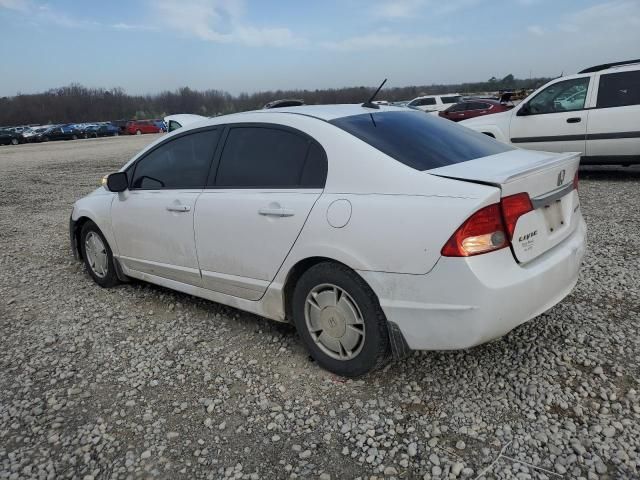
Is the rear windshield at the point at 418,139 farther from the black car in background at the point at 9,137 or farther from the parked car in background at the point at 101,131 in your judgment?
the parked car in background at the point at 101,131

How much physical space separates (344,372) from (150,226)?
199cm

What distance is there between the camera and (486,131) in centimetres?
926

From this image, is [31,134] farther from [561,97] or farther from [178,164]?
[178,164]

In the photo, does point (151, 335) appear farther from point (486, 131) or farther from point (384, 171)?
point (486, 131)

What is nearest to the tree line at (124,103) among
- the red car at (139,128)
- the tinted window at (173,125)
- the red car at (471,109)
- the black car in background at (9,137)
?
the red car at (139,128)

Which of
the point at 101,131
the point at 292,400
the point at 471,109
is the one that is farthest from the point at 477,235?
the point at 101,131

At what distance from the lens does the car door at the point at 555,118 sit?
27.2 feet

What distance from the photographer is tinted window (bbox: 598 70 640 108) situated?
Answer: 7.83m

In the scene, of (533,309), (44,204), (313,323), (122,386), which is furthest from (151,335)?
(44,204)

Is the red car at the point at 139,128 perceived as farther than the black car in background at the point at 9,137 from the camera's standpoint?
Yes

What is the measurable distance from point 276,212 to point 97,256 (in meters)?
2.53

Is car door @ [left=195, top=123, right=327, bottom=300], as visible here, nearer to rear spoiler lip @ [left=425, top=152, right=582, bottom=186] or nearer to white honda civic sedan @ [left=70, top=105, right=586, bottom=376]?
white honda civic sedan @ [left=70, top=105, right=586, bottom=376]

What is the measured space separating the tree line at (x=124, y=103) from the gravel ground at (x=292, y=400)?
7367 centimetres

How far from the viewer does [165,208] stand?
12.4 ft
